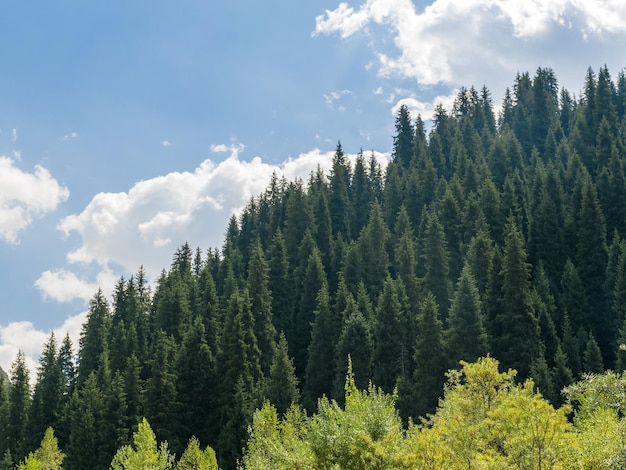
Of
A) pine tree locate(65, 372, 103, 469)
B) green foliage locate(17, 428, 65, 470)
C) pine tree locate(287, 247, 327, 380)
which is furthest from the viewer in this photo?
pine tree locate(287, 247, 327, 380)

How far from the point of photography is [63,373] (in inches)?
3418

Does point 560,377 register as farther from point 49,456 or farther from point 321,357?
point 49,456

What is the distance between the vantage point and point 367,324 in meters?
69.8

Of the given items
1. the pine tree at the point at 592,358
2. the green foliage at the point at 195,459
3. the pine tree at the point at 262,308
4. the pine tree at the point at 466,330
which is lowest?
the green foliage at the point at 195,459

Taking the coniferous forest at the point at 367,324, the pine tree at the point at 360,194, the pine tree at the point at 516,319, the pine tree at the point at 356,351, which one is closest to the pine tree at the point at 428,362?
the coniferous forest at the point at 367,324

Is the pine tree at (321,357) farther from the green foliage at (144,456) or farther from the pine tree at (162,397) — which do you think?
the green foliage at (144,456)

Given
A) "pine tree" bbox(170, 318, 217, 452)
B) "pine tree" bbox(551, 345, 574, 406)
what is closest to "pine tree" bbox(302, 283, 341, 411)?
"pine tree" bbox(170, 318, 217, 452)

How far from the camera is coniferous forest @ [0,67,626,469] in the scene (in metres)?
59.8

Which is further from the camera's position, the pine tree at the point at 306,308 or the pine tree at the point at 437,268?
the pine tree at the point at 306,308

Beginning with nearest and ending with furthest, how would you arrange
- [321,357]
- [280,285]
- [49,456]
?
[49,456] < [321,357] < [280,285]

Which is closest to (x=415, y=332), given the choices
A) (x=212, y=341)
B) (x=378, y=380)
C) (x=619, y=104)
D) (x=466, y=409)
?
(x=378, y=380)

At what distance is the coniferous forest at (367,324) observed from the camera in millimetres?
59781

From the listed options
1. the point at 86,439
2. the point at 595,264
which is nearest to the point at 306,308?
the point at 86,439

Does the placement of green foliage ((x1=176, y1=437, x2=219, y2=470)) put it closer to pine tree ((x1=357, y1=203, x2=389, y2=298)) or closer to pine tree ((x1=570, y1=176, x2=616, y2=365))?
pine tree ((x1=357, y1=203, x2=389, y2=298))
